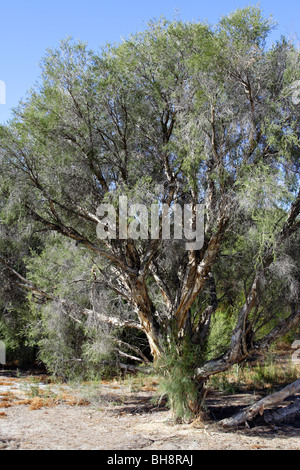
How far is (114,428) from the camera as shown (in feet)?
23.6

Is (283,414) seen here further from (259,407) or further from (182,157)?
(182,157)

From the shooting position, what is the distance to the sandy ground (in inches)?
238

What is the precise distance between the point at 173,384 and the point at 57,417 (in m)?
2.65

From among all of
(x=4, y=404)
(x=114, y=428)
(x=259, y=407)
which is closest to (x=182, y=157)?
(x=259, y=407)

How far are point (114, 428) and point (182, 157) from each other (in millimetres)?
4779

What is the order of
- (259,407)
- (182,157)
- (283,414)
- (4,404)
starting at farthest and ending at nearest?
(4,404) < (283,414) < (182,157) < (259,407)

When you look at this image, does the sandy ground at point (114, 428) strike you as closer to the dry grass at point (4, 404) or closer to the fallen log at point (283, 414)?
the dry grass at point (4, 404)

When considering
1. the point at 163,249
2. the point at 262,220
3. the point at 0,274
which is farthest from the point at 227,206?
the point at 0,274

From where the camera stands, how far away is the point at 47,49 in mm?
7789

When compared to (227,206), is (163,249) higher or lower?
lower

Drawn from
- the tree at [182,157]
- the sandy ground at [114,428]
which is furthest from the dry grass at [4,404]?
the tree at [182,157]

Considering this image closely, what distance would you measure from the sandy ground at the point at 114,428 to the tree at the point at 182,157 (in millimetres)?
826

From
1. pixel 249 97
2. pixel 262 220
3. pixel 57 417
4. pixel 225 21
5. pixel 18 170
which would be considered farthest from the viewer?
pixel 57 417

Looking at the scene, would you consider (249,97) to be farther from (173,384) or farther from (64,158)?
(173,384)
